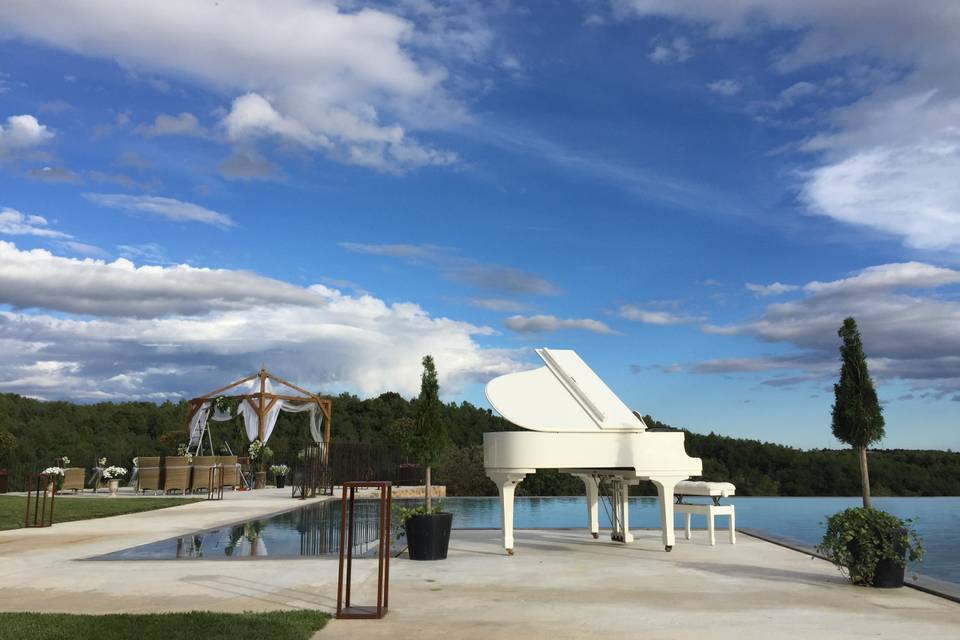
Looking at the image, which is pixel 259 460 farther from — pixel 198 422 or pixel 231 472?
pixel 198 422

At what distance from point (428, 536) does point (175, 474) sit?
1610 centimetres

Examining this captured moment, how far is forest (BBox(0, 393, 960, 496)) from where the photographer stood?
2272cm

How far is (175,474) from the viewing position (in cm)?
2191

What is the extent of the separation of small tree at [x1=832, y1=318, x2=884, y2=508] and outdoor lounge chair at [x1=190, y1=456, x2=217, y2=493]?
700 inches

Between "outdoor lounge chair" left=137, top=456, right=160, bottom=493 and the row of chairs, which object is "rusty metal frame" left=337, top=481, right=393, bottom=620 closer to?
the row of chairs

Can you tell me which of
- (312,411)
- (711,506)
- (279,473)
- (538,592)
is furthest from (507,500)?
(279,473)

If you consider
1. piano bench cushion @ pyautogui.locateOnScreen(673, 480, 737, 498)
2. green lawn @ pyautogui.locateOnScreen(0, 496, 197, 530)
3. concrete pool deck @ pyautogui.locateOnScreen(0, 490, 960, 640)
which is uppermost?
piano bench cushion @ pyautogui.locateOnScreen(673, 480, 737, 498)

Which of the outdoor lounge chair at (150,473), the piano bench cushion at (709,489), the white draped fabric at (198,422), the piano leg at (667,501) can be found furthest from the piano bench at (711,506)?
the white draped fabric at (198,422)

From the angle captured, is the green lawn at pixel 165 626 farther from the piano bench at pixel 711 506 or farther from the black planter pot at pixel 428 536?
the piano bench at pixel 711 506

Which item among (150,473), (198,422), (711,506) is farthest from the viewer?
(198,422)

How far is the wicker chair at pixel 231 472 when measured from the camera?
2389 cm

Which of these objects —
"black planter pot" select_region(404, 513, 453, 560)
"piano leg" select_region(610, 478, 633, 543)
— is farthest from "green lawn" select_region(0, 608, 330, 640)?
"piano leg" select_region(610, 478, 633, 543)

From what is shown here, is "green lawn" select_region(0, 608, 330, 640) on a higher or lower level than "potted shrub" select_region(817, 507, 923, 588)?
lower

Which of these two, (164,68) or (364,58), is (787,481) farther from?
(164,68)
